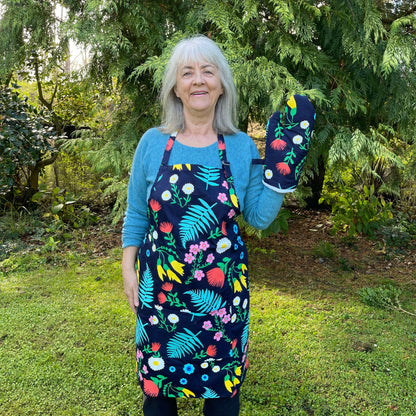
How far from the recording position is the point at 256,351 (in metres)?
2.94

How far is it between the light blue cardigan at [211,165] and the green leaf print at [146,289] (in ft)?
0.59

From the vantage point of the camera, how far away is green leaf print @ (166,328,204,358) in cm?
159

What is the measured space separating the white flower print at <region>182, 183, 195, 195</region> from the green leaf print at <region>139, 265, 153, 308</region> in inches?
14.2

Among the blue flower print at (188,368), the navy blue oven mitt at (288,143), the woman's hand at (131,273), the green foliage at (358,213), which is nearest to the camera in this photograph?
the navy blue oven mitt at (288,143)

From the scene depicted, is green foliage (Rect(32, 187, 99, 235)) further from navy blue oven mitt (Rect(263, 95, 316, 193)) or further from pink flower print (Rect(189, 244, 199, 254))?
navy blue oven mitt (Rect(263, 95, 316, 193))

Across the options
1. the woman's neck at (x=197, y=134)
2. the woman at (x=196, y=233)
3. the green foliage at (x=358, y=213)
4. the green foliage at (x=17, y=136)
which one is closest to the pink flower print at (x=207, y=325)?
the woman at (x=196, y=233)

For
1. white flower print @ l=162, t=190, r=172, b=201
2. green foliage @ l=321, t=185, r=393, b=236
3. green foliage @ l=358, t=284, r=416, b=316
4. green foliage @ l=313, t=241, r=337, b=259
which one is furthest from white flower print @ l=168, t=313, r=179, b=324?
green foliage @ l=321, t=185, r=393, b=236

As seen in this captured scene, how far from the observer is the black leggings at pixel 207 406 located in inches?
65.2

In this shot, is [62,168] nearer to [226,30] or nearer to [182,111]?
[226,30]

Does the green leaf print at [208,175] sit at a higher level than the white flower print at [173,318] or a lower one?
higher

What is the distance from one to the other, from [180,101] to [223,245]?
68cm

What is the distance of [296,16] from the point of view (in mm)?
3035

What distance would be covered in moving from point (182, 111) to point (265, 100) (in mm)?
1712

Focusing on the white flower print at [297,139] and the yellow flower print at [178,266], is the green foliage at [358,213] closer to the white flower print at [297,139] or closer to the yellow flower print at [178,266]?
the white flower print at [297,139]
